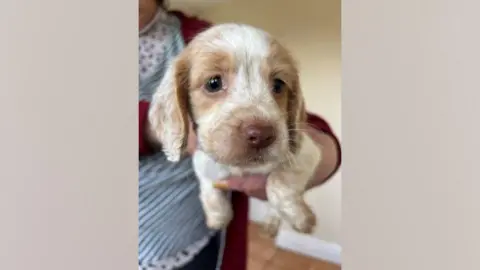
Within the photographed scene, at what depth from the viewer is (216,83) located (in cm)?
76

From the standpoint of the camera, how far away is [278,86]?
0.78 meters

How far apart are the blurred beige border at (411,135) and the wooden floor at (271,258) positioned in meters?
0.06

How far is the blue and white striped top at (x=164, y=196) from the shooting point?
31.1 inches

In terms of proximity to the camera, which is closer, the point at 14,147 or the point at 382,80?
the point at 14,147

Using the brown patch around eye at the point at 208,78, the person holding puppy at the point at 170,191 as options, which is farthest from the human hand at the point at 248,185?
the brown patch around eye at the point at 208,78

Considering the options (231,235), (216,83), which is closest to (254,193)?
(231,235)

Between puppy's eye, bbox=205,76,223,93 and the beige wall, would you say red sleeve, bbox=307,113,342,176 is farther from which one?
puppy's eye, bbox=205,76,223,93

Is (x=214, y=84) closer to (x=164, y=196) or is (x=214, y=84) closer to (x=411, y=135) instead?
(x=164, y=196)

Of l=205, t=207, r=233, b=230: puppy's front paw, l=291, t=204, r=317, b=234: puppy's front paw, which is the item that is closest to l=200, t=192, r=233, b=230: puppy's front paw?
l=205, t=207, r=233, b=230: puppy's front paw

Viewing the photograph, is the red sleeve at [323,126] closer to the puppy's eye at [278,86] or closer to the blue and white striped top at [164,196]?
the puppy's eye at [278,86]

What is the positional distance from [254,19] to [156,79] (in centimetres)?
17

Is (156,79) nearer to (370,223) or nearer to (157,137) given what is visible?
(157,137)

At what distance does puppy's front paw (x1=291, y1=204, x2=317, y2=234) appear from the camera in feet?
2.70

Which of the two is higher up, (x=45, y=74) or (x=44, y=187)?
(x=45, y=74)
